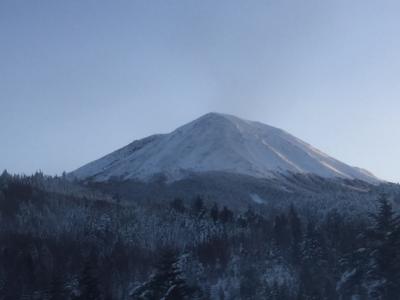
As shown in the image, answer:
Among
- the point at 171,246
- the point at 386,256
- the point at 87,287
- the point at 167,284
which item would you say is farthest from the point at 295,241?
the point at 167,284

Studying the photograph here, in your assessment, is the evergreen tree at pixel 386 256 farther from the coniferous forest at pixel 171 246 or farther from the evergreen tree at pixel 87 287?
the coniferous forest at pixel 171 246

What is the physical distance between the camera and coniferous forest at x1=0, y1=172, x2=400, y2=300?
94.3 metres

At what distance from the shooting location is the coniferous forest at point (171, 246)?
94.3m

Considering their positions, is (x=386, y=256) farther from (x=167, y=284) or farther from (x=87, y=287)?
(x=87, y=287)

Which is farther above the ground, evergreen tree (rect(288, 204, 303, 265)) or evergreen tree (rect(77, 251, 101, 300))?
evergreen tree (rect(77, 251, 101, 300))

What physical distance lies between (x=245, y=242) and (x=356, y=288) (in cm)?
6796

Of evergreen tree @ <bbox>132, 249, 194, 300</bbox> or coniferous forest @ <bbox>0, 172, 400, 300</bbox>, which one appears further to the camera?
coniferous forest @ <bbox>0, 172, 400, 300</bbox>

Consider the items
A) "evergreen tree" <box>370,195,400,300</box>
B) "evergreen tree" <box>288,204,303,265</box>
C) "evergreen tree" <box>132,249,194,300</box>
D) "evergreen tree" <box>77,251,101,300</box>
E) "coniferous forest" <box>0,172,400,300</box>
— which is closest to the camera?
"evergreen tree" <box>132,249,194,300</box>

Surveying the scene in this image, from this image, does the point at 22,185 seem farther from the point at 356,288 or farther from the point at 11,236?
the point at 356,288

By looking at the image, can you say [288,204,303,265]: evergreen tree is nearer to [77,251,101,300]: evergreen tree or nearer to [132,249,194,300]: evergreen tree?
[77,251,101,300]: evergreen tree

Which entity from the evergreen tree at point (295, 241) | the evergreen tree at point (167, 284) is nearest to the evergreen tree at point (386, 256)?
the evergreen tree at point (167, 284)

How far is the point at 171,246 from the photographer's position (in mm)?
107812

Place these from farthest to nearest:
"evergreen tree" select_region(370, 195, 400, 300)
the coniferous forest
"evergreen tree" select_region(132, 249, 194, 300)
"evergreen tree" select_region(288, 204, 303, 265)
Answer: "evergreen tree" select_region(288, 204, 303, 265), the coniferous forest, "evergreen tree" select_region(370, 195, 400, 300), "evergreen tree" select_region(132, 249, 194, 300)

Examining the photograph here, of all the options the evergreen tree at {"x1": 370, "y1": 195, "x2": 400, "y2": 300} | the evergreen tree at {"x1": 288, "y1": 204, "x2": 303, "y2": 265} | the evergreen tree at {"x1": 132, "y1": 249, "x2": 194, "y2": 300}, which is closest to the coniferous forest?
the evergreen tree at {"x1": 288, "y1": 204, "x2": 303, "y2": 265}
